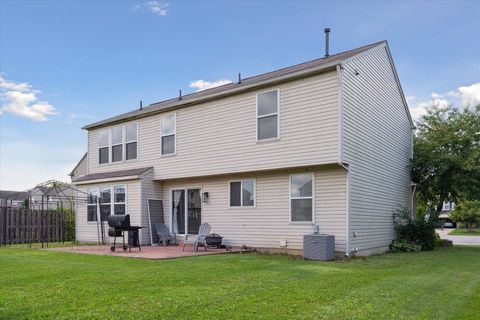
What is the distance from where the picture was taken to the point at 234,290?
625 centimetres

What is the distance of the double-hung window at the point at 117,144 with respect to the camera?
17.1 meters

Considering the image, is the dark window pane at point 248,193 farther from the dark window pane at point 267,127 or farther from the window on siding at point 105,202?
the window on siding at point 105,202

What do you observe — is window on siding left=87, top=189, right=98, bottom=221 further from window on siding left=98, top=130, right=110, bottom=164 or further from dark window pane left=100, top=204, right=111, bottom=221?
window on siding left=98, top=130, right=110, bottom=164

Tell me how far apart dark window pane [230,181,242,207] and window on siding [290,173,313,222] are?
6.37ft

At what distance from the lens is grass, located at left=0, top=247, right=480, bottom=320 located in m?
5.04

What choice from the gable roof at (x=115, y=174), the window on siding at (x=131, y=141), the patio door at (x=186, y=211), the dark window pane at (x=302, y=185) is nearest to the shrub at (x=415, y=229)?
the dark window pane at (x=302, y=185)

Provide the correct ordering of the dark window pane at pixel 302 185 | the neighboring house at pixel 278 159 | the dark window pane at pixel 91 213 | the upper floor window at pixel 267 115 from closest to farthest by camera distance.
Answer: the neighboring house at pixel 278 159
the dark window pane at pixel 302 185
the upper floor window at pixel 267 115
the dark window pane at pixel 91 213

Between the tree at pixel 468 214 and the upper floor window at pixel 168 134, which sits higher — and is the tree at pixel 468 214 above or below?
below

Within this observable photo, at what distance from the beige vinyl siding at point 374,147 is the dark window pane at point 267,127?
2096 millimetres

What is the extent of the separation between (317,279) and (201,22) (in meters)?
11.9

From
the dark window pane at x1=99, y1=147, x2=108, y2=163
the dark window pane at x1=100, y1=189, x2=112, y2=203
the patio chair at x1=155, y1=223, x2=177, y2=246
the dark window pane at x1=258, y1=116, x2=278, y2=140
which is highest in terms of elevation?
the dark window pane at x1=258, y1=116, x2=278, y2=140

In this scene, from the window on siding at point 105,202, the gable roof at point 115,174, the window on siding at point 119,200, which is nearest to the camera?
the gable roof at point 115,174

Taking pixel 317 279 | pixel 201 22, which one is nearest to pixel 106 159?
pixel 201 22

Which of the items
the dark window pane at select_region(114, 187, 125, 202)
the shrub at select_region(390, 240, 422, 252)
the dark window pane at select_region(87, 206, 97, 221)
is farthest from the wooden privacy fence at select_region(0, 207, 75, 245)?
the shrub at select_region(390, 240, 422, 252)
